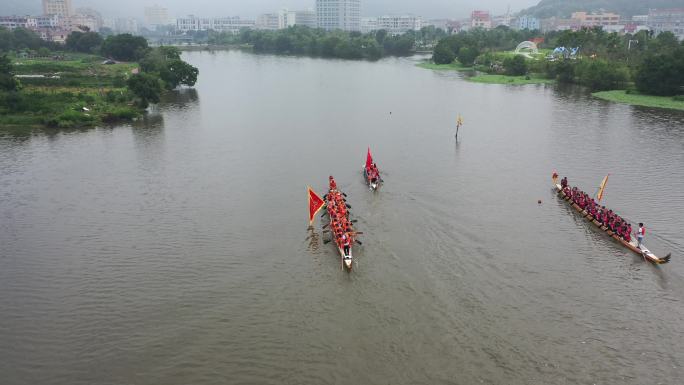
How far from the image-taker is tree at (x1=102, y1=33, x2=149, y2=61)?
8075cm

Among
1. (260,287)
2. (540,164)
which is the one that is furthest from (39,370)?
(540,164)

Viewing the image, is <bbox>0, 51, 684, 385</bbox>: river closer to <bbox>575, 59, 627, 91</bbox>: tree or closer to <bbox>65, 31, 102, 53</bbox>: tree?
<bbox>575, 59, 627, 91</bbox>: tree

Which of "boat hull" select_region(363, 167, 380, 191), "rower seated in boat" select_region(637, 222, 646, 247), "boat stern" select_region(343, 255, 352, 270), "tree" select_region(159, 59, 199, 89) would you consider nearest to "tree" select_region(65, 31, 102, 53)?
"tree" select_region(159, 59, 199, 89)

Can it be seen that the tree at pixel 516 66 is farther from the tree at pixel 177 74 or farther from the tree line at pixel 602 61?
the tree at pixel 177 74

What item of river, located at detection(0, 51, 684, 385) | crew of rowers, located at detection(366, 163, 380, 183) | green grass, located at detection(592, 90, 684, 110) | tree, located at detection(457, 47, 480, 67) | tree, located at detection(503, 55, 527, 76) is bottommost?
river, located at detection(0, 51, 684, 385)

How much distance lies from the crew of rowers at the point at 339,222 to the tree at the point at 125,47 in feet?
223

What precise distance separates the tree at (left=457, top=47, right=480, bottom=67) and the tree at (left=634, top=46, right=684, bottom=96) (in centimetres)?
3581

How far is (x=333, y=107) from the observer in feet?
165

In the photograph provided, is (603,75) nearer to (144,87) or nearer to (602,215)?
(602,215)

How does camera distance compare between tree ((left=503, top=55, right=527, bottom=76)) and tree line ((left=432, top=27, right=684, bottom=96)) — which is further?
tree ((left=503, top=55, right=527, bottom=76))

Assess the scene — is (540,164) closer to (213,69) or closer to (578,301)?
(578,301)

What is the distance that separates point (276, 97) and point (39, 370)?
148ft

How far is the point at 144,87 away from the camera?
151 ft

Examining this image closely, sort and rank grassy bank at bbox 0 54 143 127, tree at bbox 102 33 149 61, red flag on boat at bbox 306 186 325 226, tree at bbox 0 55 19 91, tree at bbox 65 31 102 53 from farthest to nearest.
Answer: tree at bbox 65 31 102 53
tree at bbox 102 33 149 61
tree at bbox 0 55 19 91
grassy bank at bbox 0 54 143 127
red flag on boat at bbox 306 186 325 226
